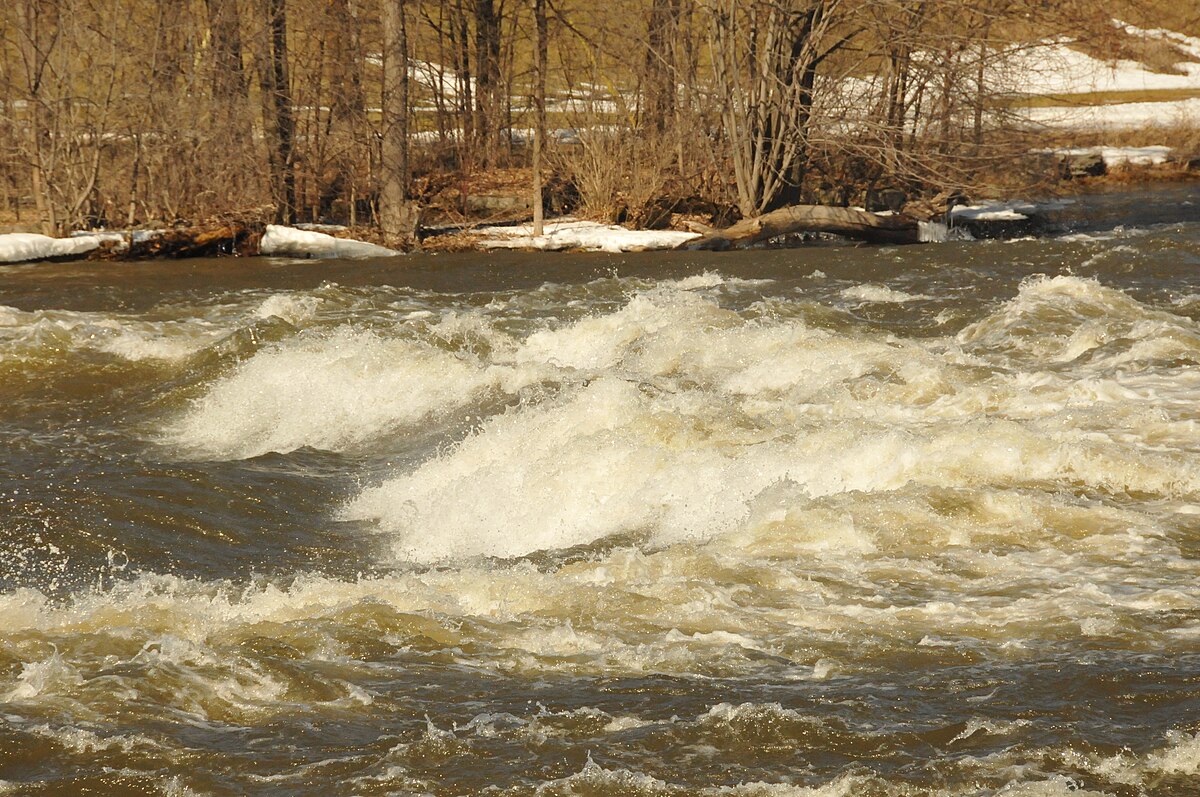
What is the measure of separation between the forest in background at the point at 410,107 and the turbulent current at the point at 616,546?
7.29 meters

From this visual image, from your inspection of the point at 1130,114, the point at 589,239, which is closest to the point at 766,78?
the point at 589,239

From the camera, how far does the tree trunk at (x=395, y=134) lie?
21.8 metres

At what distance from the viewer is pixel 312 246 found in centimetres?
2062

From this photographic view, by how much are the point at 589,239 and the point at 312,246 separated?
13.8 feet

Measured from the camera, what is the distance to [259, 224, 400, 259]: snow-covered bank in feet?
67.8

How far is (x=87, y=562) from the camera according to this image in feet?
24.6

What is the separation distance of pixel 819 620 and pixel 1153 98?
127ft

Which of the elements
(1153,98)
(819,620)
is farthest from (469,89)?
(1153,98)

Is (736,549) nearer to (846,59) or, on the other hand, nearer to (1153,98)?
(846,59)

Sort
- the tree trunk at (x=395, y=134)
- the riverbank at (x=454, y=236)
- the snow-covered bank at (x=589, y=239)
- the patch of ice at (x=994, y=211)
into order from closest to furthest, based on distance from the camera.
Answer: the riverbank at (x=454, y=236) < the snow-covered bank at (x=589, y=239) < the tree trunk at (x=395, y=134) < the patch of ice at (x=994, y=211)

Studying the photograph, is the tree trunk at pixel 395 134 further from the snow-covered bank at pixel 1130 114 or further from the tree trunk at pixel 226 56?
the snow-covered bank at pixel 1130 114

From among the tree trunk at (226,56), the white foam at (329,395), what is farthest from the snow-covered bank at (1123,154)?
the white foam at (329,395)

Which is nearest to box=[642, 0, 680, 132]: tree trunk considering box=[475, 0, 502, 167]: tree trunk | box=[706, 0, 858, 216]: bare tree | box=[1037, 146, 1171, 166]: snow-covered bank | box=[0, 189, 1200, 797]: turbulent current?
box=[706, 0, 858, 216]: bare tree

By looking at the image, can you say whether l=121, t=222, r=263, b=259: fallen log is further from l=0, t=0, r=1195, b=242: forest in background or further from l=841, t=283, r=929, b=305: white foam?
l=841, t=283, r=929, b=305: white foam
